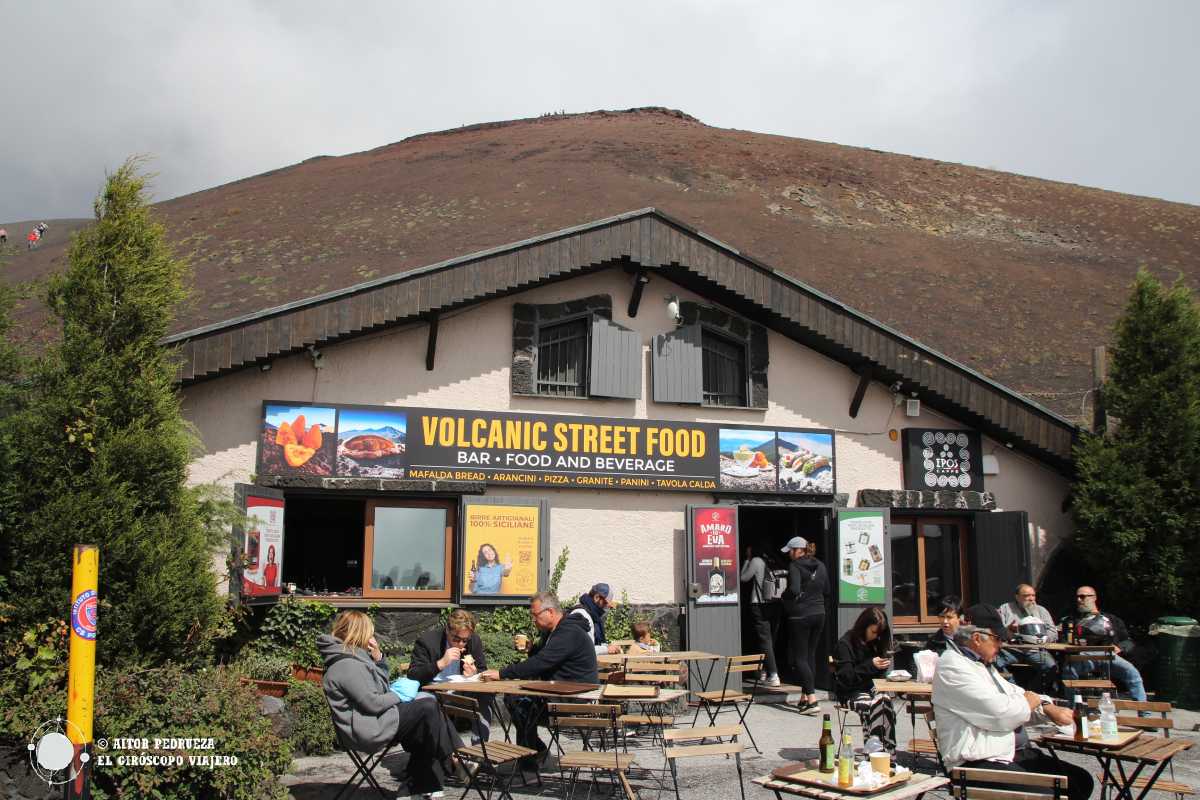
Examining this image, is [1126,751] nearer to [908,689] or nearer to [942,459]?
[908,689]

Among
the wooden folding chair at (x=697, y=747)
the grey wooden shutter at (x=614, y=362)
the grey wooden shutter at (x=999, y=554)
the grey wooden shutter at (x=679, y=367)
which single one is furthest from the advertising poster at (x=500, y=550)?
the grey wooden shutter at (x=999, y=554)

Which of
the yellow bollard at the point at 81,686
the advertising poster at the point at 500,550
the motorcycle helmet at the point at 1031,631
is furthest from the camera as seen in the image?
the advertising poster at the point at 500,550

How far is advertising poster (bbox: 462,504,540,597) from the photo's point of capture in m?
11.5

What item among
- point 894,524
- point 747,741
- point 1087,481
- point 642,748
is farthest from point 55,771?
point 1087,481

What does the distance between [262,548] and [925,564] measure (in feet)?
28.0

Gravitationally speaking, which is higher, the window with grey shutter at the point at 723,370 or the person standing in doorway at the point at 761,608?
the window with grey shutter at the point at 723,370

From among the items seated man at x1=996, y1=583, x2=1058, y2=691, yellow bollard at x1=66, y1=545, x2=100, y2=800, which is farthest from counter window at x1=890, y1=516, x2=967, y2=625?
yellow bollard at x1=66, y1=545, x2=100, y2=800

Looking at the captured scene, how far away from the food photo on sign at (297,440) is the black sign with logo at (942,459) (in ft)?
24.2

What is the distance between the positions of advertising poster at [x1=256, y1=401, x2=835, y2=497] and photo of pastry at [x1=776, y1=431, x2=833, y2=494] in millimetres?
13

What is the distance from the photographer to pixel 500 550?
458 inches

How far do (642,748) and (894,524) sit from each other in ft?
19.3

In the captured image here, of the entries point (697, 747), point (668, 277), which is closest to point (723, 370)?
point (668, 277)

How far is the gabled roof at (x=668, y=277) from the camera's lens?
36.1 feet

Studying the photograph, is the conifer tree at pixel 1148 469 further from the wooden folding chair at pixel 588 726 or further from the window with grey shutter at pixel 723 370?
the wooden folding chair at pixel 588 726
